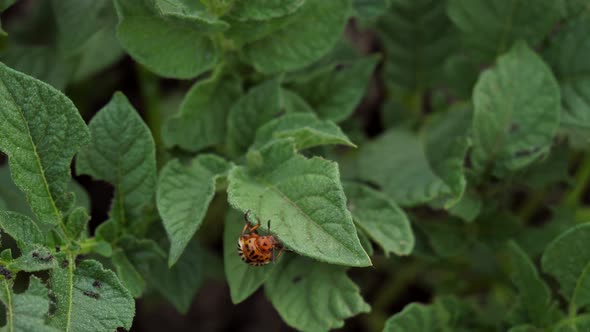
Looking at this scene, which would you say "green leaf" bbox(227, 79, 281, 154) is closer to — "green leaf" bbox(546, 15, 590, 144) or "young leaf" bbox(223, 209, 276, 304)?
"young leaf" bbox(223, 209, 276, 304)

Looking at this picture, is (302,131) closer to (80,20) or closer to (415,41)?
(80,20)

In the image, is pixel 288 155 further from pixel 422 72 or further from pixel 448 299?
pixel 422 72

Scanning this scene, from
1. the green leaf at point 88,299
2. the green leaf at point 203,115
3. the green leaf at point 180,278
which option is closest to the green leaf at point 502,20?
the green leaf at point 203,115

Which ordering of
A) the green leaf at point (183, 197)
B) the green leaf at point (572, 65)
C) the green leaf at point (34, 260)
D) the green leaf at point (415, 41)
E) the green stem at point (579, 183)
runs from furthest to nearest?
1. the green stem at point (579, 183)
2. the green leaf at point (415, 41)
3. the green leaf at point (572, 65)
4. the green leaf at point (183, 197)
5. the green leaf at point (34, 260)

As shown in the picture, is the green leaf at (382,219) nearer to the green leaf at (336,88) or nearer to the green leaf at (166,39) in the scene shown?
the green leaf at (336,88)

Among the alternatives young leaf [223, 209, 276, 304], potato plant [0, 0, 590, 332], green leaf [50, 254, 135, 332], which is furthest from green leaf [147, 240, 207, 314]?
green leaf [50, 254, 135, 332]
